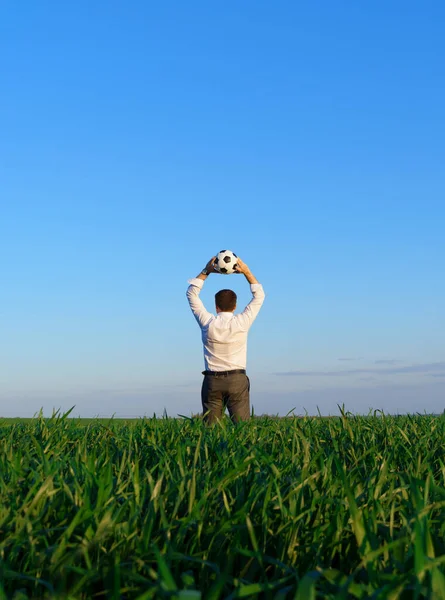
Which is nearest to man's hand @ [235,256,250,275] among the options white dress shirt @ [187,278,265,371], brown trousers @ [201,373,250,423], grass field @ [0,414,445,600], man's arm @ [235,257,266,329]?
man's arm @ [235,257,266,329]

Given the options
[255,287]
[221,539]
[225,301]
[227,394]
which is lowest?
[221,539]

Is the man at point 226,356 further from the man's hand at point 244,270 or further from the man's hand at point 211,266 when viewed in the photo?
the man's hand at point 211,266

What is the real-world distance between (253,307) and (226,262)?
82cm

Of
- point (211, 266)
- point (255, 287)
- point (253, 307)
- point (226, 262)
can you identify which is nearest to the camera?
point (253, 307)

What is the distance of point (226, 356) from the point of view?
31.4ft

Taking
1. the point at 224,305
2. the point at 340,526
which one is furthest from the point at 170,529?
the point at 224,305

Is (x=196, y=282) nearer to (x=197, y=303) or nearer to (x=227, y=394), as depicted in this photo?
(x=197, y=303)

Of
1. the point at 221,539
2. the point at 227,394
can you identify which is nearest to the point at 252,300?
the point at 227,394

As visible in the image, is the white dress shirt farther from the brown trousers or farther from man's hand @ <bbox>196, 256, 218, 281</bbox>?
man's hand @ <bbox>196, 256, 218, 281</bbox>

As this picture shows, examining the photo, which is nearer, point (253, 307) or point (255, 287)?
point (253, 307)

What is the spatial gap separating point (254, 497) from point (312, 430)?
3.78m

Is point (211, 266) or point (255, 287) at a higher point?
point (211, 266)

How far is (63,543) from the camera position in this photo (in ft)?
8.46

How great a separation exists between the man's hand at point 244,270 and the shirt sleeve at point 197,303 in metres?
0.59
